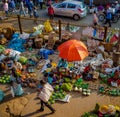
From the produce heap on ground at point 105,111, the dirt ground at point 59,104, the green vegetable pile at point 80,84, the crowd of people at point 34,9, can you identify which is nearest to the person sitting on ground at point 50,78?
the dirt ground at point 59,104

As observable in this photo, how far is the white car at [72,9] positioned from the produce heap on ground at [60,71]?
5.17 metres

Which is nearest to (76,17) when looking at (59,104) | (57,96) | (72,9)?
(72,9)

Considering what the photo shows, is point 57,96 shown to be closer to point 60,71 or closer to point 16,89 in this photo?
point 60,71

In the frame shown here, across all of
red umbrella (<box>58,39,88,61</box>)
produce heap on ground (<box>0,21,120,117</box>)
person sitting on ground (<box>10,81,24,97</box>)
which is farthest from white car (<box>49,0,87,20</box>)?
person sitting on ground (<box>10,81,24,97</box>)

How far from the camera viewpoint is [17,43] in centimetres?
1438

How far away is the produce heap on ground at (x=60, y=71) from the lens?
1072 centimetres

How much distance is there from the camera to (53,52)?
13.6m

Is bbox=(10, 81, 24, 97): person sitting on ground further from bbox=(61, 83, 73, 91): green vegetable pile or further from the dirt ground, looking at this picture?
bbox=(61, 83, 73, 91): green vegetable pile

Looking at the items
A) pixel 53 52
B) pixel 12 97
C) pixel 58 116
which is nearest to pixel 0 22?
pixel 53 52

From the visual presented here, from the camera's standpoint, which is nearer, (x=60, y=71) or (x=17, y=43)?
(x=60, y=71)

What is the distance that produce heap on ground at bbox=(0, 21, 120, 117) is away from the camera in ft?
35.2

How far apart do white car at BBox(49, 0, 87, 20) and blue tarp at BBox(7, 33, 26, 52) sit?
586 cm

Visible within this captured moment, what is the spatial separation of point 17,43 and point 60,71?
4129mm

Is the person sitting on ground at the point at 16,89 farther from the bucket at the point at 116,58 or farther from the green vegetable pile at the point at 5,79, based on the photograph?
the bucket at the point at 116,58
